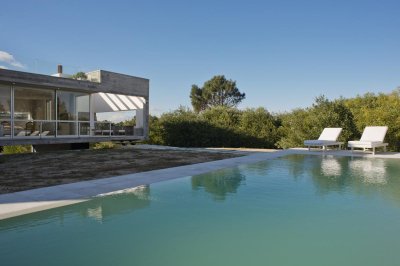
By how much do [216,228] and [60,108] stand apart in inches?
600

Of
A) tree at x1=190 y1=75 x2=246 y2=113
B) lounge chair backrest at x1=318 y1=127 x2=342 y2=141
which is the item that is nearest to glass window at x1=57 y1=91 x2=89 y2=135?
lounge chair backrest at x1=318 y1=127 x2=342 y2=141

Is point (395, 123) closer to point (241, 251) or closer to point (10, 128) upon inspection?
point (241, 251)

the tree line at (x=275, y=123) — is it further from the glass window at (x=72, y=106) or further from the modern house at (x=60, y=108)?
the glass window at (x=72, y=106)

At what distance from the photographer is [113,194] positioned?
5656 millimetres

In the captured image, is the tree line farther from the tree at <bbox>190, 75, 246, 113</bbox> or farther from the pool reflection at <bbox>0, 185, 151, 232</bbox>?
the tree at <bbox>190, 75, 246, 113</bbox>

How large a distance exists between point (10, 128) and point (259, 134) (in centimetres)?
1436

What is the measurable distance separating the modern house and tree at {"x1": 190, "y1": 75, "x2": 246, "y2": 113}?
119ft

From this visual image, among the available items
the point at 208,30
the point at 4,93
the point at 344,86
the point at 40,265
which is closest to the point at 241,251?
the point at 40,265

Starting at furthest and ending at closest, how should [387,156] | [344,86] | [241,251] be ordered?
[344,86] < [387,156] < [241,251]

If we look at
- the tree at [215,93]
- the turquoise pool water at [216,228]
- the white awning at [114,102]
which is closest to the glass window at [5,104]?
the white awning at [114,102]

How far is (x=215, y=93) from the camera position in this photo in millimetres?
56438

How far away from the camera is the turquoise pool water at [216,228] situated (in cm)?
320

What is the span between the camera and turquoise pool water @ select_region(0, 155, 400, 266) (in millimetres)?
3199

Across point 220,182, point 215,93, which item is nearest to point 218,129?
point 220,182
